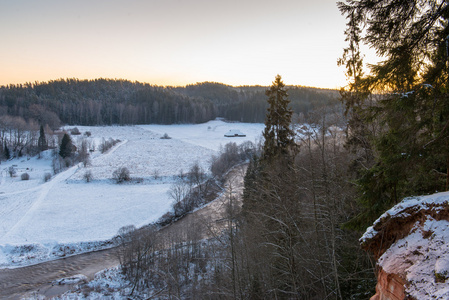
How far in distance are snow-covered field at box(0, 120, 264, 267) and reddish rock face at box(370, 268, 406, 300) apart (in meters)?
28.7

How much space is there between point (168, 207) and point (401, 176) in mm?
32251

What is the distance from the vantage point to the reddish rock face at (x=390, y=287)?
12.4ft

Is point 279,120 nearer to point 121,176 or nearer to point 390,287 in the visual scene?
point 390,287

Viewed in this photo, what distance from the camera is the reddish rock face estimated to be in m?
3.79

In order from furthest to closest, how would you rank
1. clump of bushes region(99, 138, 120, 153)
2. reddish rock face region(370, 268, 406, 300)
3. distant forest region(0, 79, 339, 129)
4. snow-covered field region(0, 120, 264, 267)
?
distant forest region(0, 79, 339, 129) < clump of bushes region(99, 138, 120, 153) < snow-covered field region(0, 120, 264, 267) < reddish rock face region(370, 268, 406, 300)

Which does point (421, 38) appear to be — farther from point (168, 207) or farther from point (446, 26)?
point (168, 207)


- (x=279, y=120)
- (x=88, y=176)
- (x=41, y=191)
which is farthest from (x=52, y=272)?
(x=88, y=176)

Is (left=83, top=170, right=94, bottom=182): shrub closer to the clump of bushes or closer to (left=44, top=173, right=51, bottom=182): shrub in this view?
(left=44, top=173, right=51, bottom=182): shrub

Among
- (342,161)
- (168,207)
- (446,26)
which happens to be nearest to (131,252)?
(168,207)

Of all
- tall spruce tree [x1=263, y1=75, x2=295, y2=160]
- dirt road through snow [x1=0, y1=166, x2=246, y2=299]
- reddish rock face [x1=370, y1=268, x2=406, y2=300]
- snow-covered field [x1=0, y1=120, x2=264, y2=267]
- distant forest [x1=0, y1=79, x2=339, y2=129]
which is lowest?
dirt road through snow [x1=0, y1=166, x2=246, y2=299]

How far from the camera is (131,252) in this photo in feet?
75.3

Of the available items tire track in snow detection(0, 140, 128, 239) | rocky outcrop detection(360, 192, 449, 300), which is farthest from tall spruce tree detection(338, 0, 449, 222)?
tire track in snow detection(0, 140, 128, 239)

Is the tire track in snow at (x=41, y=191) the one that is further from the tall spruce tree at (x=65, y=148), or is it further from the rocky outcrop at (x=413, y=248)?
the rocky outcrop at (x=413, y=248)

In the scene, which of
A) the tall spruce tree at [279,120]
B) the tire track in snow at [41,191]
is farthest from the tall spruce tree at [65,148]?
the tall spruce tree at [279,120]
